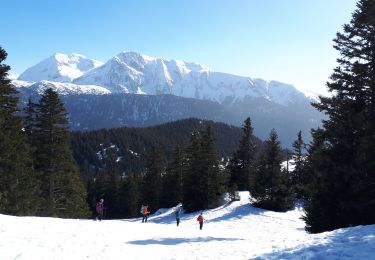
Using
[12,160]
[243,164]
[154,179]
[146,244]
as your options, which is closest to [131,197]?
[154,179]

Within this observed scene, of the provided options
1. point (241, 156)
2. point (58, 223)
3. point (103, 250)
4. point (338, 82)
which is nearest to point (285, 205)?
point (241, 156)

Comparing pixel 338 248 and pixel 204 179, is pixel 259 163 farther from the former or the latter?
pixel 338 248

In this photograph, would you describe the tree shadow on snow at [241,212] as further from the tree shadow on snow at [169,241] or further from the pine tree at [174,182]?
the tree shadow on snow at [169,241]

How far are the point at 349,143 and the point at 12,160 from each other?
25.1 m

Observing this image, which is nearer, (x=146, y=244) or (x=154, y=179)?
(x=146, y=244)

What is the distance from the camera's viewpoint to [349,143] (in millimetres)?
23172

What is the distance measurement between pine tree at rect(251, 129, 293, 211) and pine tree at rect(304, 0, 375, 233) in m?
25.6

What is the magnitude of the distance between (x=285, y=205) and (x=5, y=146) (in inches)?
1290

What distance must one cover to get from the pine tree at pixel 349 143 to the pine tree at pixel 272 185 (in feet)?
84.1

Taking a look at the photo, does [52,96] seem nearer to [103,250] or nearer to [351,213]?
[103,250]

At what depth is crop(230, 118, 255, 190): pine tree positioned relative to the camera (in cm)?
6519

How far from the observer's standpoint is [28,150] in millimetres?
36094

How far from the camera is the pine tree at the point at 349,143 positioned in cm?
2208

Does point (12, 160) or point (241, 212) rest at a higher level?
point (12, 160)
